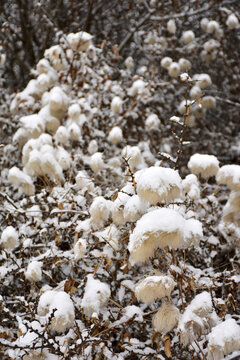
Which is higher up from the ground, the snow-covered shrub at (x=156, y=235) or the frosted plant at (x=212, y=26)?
the frosted plant at (x=212, y=26)

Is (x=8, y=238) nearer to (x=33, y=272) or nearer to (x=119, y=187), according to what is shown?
(x=33, y=272)

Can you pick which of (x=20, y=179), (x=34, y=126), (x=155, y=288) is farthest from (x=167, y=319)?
(x=34, y=126)

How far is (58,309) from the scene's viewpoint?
86.3 inches

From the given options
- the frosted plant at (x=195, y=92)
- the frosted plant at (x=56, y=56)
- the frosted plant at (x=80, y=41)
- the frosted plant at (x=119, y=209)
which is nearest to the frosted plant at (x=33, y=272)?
the frosted plant at (x=119, y=209)

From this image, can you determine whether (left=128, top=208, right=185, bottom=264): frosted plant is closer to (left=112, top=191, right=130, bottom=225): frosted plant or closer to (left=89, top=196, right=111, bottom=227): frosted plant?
(left=112, top=191, right=130, bottom=225): frosted plant

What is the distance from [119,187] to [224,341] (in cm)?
170

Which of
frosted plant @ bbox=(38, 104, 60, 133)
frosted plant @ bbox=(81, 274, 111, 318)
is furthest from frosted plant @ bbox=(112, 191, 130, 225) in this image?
frosted plant @ bbox=(38, 104, 60, 133)

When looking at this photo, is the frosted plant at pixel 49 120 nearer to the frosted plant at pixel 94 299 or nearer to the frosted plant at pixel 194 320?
the frosted plant at pixel 94 299

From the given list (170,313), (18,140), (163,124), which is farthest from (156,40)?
(170,313)

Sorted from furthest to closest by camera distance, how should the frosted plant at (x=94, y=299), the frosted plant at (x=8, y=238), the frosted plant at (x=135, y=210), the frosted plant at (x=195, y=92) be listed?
1. the frosted plant at (x=195, y=92)
2. the frosted plant at (x=8, y=238)
3. the frosted plant at (x=94, y=299)
4. the frosted plant at (x=135, y=210)

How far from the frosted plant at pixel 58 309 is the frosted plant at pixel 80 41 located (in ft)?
13.1

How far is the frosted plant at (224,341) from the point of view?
6.16ft

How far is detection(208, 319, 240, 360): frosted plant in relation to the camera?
1879 mm

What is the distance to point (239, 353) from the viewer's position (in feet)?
6.28
